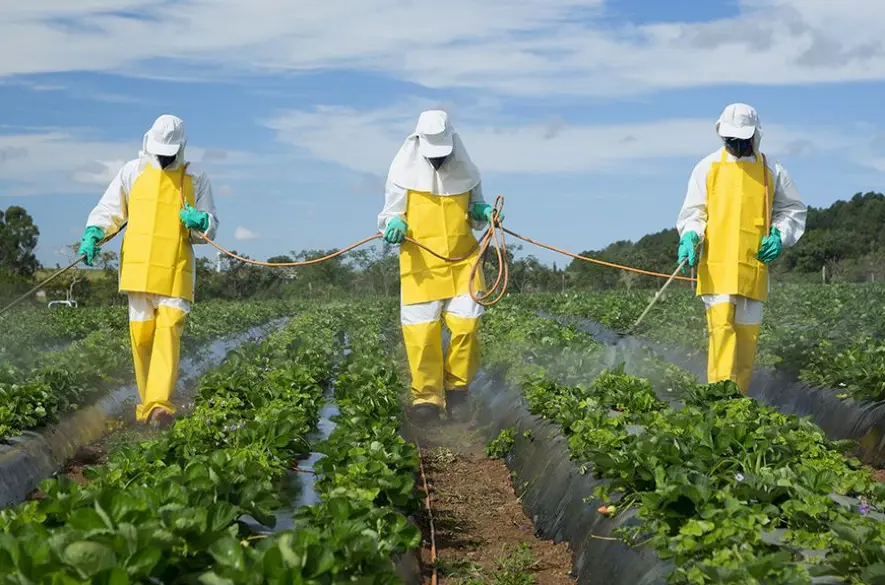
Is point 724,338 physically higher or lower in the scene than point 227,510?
higher

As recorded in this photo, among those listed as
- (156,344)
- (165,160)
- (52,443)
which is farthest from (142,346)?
(165,160)

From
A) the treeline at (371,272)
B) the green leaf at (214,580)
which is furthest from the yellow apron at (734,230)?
the treeline at (371,272)

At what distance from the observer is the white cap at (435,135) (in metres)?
8.25

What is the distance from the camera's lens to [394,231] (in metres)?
8.21

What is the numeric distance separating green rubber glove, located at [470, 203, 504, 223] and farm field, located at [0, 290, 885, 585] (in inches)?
51.6

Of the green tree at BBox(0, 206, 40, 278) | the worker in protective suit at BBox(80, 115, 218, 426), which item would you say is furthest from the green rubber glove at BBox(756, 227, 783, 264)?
the green tree at BBox(0, 206, 40, 278)

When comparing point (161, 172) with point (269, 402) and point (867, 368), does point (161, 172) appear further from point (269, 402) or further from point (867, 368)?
point (867, 368)

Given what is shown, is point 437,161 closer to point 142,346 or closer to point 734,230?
point 734,230

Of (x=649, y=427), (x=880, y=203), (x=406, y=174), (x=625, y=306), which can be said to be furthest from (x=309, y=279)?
(x=649, y=427)

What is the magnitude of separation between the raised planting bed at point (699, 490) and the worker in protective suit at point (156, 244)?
254 cm

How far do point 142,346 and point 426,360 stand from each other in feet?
6.73

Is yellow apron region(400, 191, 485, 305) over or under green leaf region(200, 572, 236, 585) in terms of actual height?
over

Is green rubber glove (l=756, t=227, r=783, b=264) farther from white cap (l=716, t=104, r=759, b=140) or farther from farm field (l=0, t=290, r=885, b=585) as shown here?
farm field (l=0, t=290, r=885, b=585)

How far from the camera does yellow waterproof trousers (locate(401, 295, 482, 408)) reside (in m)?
8.41
